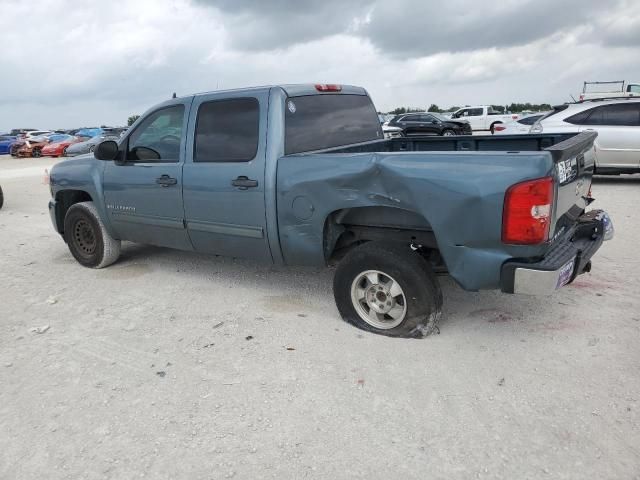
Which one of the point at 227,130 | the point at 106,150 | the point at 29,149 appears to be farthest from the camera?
the point at 29,149

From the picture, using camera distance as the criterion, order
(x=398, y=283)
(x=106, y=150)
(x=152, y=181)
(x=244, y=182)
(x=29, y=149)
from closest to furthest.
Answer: (x=398, y=283), (x=244, y=182), (x=152, y=181), (x=106, y=150), (x=29, y=149)

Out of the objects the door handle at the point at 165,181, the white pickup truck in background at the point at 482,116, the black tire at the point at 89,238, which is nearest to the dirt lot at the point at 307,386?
the black tire at the point at 89,238

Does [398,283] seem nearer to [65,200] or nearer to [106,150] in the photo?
[106,150]

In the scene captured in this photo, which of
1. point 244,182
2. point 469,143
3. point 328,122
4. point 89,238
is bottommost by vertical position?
point 89,238

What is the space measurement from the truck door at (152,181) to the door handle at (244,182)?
0.70 meters

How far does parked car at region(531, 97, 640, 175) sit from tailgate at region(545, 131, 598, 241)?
6357mm

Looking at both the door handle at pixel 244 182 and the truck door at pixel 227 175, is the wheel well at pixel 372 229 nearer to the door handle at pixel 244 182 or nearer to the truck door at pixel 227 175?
the truck door at pixel 227 175

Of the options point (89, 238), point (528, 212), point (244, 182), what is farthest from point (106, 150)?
point (528, 212)

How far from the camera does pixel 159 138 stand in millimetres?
4789

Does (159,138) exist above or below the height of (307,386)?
above

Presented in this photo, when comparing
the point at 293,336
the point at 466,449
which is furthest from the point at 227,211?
the point at 466,449

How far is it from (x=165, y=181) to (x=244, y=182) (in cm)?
98

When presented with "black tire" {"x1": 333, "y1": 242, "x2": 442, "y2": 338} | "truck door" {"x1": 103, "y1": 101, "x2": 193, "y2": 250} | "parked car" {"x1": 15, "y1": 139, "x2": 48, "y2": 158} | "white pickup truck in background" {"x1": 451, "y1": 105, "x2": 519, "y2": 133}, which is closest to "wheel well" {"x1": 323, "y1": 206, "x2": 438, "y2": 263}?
"black tire" {"x1": 333, "y1": 242, "x2": 442, "y2": 338}

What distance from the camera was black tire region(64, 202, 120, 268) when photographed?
545 cm
